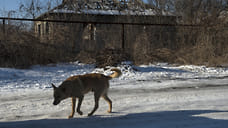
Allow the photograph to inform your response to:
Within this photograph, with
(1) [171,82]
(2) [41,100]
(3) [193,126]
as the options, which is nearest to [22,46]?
(2) [41,100]

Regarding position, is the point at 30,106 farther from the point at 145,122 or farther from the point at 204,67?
the point at 204,67

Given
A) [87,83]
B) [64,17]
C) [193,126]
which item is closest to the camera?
[193,126]

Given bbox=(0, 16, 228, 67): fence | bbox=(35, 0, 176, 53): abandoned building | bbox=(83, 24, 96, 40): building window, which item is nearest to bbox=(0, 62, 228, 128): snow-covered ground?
bbox=(0, 16, 228, 67): fence

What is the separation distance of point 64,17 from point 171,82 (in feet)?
34.1

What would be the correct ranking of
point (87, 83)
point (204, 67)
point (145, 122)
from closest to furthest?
point (145, 122) → point (87, 83) → point (204, 67)

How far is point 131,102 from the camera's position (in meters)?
6.53

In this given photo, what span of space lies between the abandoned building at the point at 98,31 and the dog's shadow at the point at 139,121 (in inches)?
334

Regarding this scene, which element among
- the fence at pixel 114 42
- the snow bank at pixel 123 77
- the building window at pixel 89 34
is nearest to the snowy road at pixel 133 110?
the snow bank at pixel 123 77

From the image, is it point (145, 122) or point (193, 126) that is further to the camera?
point (145, 122)

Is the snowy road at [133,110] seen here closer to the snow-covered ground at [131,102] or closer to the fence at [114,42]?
the snow-covered ground at [131,102]

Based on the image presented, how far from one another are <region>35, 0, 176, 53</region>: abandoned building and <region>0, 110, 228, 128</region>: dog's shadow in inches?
334

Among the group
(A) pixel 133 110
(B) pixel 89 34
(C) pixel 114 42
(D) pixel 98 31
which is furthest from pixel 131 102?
(D) pixel 98 31

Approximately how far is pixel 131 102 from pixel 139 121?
1.66 meters

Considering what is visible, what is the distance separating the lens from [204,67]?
530 inches
